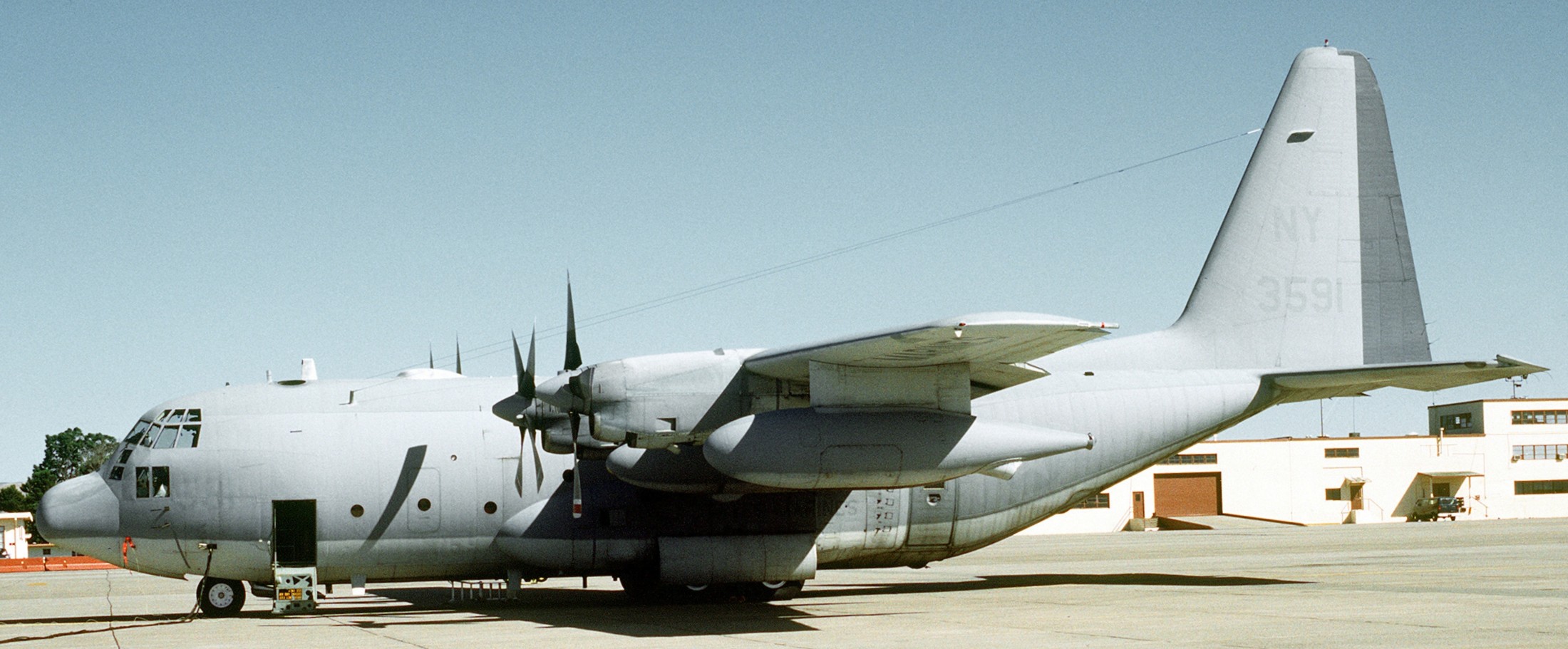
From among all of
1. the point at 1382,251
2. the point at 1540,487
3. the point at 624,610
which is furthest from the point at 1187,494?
the point at 624,610

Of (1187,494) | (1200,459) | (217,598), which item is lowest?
(1187,494)

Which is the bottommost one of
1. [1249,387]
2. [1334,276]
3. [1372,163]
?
[1249,387]

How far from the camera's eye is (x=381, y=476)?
19.2 m

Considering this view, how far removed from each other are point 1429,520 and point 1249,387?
173ft

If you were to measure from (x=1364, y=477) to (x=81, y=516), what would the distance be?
66.4 m

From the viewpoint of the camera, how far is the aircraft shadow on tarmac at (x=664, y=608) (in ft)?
55.8

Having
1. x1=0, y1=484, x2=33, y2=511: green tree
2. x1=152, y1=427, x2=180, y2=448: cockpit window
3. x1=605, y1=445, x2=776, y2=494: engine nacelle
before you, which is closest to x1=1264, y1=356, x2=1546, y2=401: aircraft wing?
x1=605, y1=445, x2=776, y2=494: engine nacelle

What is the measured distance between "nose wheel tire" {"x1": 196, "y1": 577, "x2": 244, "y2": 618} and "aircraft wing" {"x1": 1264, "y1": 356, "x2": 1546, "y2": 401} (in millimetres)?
17187

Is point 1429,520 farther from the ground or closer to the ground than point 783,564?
closer to the ground

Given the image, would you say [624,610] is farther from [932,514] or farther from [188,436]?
[188,436]

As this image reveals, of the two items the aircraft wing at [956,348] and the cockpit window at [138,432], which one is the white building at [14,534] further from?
the aircraft wing at [956,348]

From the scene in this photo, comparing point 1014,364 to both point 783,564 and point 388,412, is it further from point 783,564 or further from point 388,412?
point 388,412

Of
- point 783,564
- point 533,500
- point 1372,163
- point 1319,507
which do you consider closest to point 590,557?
point 533,500

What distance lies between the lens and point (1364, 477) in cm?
6981
